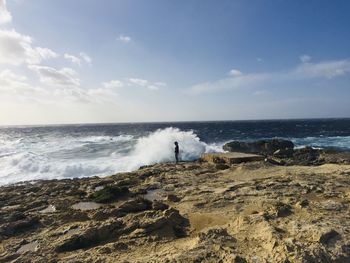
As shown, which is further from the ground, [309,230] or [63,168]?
[309,230]

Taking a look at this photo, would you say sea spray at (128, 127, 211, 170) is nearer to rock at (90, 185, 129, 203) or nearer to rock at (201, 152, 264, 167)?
rock at (201, 152, 264, 167)

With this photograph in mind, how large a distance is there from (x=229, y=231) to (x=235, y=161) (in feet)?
36.0

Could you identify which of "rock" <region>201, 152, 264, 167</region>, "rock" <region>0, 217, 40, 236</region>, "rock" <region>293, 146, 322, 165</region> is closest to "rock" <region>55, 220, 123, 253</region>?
"rock" <region>0, 217, 40, 236</region>

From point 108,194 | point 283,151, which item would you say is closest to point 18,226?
point 108,194

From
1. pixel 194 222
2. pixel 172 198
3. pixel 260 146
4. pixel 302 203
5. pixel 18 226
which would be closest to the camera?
pixel 194 222

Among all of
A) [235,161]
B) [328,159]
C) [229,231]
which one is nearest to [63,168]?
[235,161]

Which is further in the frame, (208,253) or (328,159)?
(328,159)

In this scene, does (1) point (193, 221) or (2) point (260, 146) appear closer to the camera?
(1) point (193, 221)

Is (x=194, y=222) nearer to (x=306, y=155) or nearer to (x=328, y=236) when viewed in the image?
(x=328, y=236)

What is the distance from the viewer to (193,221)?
29.2 ft

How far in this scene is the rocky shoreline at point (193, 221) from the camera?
257 inches

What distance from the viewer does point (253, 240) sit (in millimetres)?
6926

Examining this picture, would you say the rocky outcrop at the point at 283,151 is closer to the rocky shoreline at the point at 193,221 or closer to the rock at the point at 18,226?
the rocky shoreline at the point at 193,221

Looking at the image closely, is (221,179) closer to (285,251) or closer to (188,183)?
(188,183)
